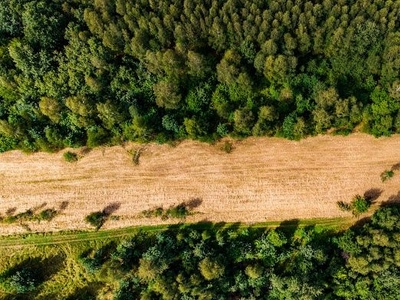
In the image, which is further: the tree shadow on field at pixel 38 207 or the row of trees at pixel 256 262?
the tree shadow on field at pixel 38 207

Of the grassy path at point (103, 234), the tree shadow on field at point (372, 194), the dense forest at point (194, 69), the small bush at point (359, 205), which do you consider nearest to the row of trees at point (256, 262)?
the grassy path at point (103, 234)

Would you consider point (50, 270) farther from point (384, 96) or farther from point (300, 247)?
point (384, 96)

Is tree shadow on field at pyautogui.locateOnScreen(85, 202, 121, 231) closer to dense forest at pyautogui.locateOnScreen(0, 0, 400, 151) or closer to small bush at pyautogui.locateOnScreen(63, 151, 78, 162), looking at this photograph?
small bush at pyautogui.locateOnScreen(63, 151, 78, 162)

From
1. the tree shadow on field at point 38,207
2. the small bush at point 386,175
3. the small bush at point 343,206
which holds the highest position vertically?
the small bush at point 386,175

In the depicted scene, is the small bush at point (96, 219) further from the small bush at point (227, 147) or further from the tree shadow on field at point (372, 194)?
the tree shadow on field at point (372, 194)

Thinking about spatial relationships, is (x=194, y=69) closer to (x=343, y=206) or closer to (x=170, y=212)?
(x=170, y=212)
